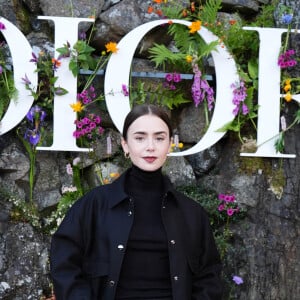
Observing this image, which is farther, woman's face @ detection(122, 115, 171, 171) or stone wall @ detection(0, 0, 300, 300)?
stone wall @ detection(0, 0, 300, 300)

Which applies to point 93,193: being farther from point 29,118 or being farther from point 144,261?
point 29,118

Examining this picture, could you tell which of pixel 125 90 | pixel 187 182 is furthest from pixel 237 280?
pixel 125 90

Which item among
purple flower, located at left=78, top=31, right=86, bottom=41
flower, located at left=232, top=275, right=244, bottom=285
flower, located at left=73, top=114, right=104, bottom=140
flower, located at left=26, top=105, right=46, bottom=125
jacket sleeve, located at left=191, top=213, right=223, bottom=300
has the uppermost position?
purple flower, located at left=78, top=31, right=86, bottom=41

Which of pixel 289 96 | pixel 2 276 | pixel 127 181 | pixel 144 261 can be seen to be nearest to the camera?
pixel 144 261

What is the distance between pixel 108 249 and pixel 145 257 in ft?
0.58

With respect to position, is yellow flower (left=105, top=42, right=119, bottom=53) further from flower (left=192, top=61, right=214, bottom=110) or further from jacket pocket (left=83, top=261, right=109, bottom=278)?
jacket pocket (left=83, top=261, right=109, bottom=278)

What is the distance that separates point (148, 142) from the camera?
2629 mm

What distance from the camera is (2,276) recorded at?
12.2 feet

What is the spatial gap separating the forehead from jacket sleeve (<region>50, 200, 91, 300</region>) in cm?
46

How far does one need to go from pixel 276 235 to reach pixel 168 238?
1.53 meters

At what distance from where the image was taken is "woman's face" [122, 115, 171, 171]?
8.64 feet

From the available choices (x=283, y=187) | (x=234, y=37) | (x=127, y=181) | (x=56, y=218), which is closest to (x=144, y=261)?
(x=127, y=181)

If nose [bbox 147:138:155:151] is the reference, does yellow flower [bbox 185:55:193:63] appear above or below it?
above

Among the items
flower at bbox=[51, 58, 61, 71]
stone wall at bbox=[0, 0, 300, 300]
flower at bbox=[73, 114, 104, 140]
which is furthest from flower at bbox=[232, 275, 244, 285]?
flower at bbox=[51, 58, 61, 71]
